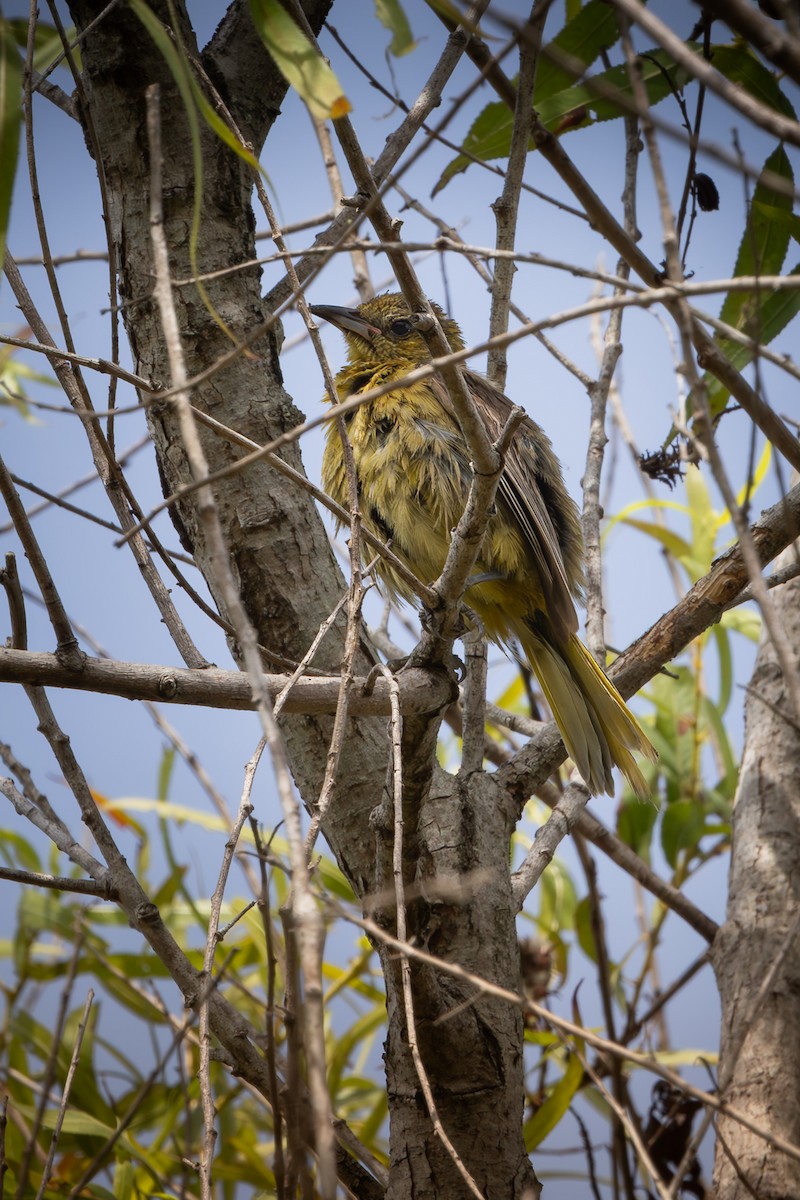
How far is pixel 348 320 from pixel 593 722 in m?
1.95

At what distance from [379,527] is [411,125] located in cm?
153

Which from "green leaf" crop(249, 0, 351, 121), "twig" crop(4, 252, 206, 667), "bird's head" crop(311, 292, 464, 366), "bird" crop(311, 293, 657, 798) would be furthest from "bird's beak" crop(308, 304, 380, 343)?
"green leaf" crop(249, 0, 351, 121)

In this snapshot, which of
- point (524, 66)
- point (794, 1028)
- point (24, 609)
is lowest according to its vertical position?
point (794, 1028)

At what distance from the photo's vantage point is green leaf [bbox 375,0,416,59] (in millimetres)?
1564

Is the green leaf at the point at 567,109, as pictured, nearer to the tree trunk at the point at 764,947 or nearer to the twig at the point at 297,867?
the tree trunk at the point at 764,947

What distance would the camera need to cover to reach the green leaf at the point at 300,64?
149 cm

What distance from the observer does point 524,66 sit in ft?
6.84

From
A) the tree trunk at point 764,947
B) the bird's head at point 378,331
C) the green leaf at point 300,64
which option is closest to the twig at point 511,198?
the green leaf at point 300,64

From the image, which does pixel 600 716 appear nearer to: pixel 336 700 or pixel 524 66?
pixel 336 700

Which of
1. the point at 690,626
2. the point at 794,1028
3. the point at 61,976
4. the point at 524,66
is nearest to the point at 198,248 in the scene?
the point at 524,66

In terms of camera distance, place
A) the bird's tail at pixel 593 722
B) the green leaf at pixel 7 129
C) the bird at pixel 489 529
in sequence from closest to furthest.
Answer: the green leaf at pixel 7 129
the bird's tail at pixel 593 722
the bird at pixel 489 529

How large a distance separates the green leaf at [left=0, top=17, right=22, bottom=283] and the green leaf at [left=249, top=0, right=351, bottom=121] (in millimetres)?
393

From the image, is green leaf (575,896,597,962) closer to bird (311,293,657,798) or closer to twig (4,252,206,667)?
bird (311,293,657,798)

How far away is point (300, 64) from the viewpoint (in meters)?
1.58
